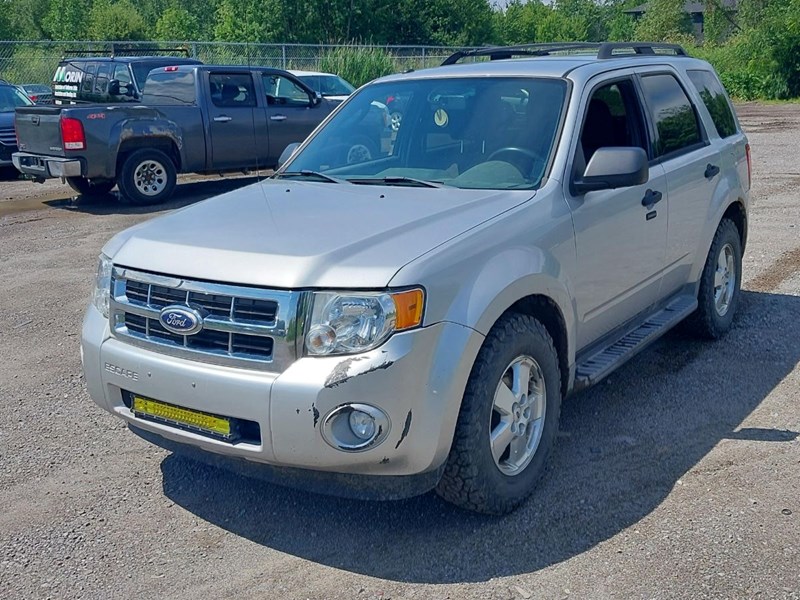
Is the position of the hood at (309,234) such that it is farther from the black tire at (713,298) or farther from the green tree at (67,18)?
the green tree at (67,18)

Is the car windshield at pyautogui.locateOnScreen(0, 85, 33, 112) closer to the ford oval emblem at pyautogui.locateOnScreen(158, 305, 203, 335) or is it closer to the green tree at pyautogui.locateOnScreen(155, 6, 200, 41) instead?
the ford oval emblem at pyautogui.locateOnScreen(158, 305, 203, 335)

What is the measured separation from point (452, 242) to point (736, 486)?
1771mm

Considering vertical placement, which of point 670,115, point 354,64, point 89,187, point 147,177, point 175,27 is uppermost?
point 175,27

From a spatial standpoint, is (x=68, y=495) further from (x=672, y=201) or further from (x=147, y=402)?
(x=672, y=201)

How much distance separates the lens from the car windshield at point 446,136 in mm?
4625

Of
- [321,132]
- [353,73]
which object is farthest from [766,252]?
[353,73]

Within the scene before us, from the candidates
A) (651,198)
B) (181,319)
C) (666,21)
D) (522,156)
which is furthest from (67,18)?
(181,319)

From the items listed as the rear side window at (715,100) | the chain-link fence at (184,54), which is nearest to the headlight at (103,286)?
the rear side window at (715,100)

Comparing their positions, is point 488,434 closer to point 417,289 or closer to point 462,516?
point 462,516

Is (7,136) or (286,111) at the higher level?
(286,111)

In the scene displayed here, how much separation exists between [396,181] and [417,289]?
133 centimetres

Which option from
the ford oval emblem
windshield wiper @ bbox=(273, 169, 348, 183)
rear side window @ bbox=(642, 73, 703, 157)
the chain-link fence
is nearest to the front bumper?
the ford oval emblem

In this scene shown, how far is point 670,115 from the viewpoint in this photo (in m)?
5.66

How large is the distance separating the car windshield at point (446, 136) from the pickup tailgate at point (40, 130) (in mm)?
7831
